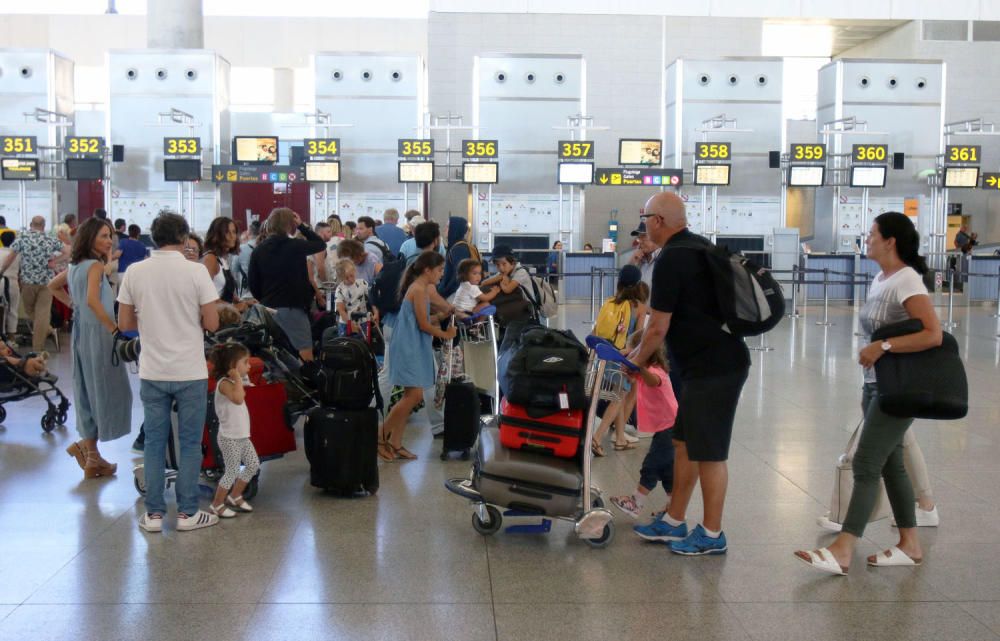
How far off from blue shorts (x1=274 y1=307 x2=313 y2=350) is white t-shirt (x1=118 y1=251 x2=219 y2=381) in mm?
2446

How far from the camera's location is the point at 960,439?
25.9 ft

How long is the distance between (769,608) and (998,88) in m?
31.1

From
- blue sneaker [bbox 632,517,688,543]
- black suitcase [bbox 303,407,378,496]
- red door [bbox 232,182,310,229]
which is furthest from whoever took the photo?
red door [bbox 232,182,310,229]

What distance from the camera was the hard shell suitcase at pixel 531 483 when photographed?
5.16m

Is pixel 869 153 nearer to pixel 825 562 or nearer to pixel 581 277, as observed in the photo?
pixel 581 277

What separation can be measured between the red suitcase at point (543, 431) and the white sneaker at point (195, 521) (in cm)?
168

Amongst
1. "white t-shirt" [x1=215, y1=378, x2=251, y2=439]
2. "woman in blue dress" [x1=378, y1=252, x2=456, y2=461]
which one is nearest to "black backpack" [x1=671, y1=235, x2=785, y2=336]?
"woman in blue dress" [x1=378, y1=252, x2=456, y2=461]

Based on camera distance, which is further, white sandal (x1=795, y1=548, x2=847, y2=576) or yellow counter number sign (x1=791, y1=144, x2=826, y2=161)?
yellow counter number sign (x1=791, y1=144, x2=826, y2=161)

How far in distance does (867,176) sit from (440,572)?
2233cm

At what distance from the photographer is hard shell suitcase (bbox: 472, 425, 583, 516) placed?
516cm

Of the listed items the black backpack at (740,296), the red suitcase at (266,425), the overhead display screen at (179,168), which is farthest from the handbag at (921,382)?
the overhead display screen at (179,168)

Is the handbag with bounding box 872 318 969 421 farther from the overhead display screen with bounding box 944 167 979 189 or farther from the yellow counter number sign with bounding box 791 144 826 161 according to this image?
the overhead display screen with bounding box 944 167 979 189

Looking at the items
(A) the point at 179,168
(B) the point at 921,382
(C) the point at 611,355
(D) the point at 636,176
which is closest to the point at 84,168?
(A) the point at 179,168

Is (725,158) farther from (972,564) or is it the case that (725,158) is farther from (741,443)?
(972,564)
